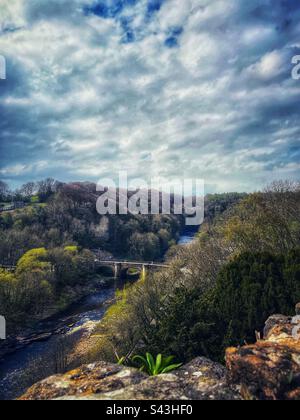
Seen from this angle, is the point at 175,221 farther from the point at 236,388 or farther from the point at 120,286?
the point at 236,388

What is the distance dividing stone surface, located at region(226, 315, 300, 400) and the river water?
2467 cm

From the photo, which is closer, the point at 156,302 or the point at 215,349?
the point at 215,349

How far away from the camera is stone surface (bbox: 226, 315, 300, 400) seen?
6785 millimetres

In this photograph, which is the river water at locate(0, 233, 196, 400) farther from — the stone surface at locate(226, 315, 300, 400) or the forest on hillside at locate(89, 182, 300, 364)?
the stone surface at locate(226, 315, 300, 400)

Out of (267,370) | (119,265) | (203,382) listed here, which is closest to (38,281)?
(119,265)

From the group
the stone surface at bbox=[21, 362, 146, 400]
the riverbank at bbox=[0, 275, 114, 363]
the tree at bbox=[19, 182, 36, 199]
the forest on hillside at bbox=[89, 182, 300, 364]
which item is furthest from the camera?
the tree at bbox=[19, 182, 36, 199]

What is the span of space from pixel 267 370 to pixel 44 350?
3425cm

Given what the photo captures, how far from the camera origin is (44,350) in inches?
1352

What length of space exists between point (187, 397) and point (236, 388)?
52.8 inches

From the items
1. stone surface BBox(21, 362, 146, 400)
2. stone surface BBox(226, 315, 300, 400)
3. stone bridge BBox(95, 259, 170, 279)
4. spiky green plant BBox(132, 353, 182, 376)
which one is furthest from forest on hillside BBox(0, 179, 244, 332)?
stone surface BBox(226, 315, 300, 400)

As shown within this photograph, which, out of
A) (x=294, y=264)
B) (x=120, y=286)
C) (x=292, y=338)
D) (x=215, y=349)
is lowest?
(x=120, y=286)

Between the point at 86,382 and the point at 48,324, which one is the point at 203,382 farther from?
the point at 48,324

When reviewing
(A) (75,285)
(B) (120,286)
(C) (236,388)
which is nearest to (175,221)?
(B) (120,286)
